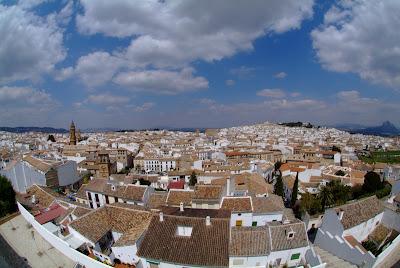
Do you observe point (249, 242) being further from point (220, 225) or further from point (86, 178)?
point (86, 178)

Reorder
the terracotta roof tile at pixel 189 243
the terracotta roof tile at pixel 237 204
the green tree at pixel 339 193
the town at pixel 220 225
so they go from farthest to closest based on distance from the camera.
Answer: the green tree at pixel 339 193
the terracotta roof tile at pixel 237 204
the town at pixel 220 225
the terracotta roof tile at pixel 189 243

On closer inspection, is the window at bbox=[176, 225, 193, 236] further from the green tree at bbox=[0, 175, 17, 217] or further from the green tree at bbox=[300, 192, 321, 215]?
the green tree at bbox=[0, 175, 17, 217]

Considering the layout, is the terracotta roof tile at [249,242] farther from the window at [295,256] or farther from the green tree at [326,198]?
the green tree at [326,198]

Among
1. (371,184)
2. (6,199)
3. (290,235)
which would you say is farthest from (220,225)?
(6,199)

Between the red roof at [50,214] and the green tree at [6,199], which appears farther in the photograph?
the green tree at [6,199]

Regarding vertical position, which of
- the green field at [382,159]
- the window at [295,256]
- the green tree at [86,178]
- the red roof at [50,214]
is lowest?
the green field at [382,159]

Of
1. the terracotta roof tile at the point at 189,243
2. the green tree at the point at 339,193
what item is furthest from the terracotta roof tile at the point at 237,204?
the green tree at the point at 339,193
